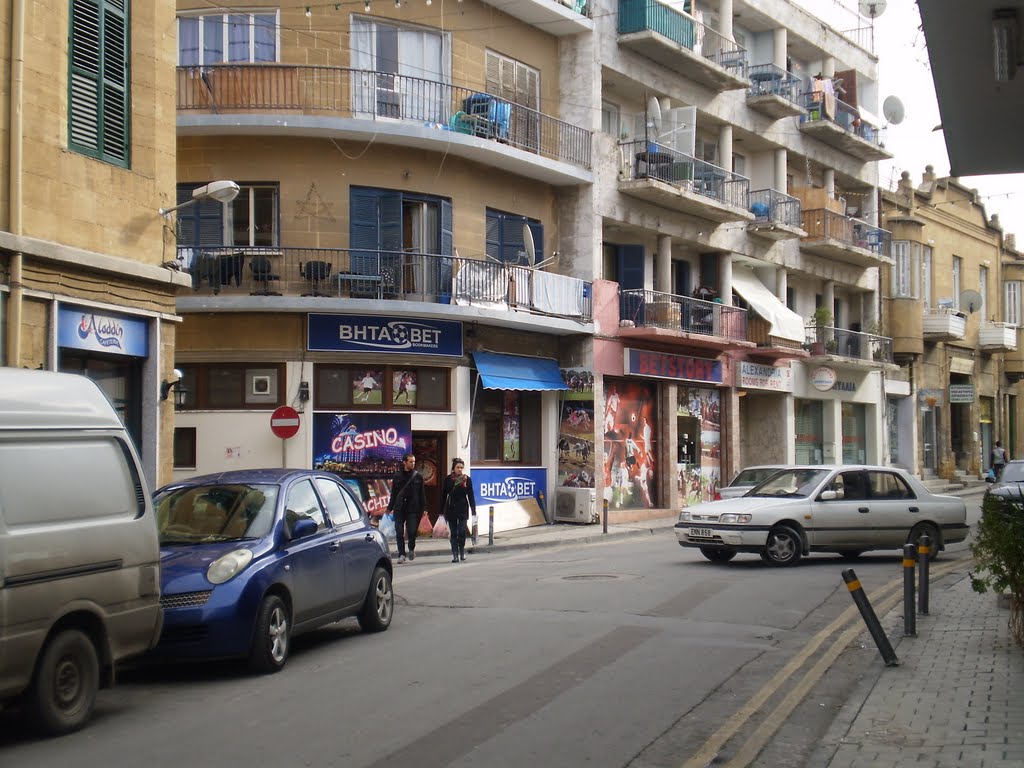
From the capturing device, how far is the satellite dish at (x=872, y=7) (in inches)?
1679

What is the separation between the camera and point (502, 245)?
91.6ft

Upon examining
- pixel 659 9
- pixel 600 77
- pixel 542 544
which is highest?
pixel 659 9

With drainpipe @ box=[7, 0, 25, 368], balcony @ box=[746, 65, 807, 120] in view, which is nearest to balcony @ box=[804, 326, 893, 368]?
balcony @ box=[746, 65, 807, 120]

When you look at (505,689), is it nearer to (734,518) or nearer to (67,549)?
(67,549)

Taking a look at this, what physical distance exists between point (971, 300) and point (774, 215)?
A: 1465 cm

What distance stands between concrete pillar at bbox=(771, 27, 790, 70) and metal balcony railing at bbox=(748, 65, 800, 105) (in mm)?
1272

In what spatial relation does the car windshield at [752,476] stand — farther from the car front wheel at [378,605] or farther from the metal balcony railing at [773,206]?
the metal balcony railing at [773,206]

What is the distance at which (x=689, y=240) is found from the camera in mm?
33688

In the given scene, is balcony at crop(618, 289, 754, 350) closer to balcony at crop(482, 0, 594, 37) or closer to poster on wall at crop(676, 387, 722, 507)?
poster on wall at crop(676, 387, 722, 507)

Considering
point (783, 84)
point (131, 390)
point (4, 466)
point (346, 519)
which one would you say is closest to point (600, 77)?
point (783, 84)

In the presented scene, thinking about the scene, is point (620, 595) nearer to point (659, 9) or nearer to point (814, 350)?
point (659, 9)

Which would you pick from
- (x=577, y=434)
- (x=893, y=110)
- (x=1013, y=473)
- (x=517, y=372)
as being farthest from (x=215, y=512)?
(x=893, y=110)

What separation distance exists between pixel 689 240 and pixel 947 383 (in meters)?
20.1

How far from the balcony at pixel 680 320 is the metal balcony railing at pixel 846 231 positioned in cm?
725
